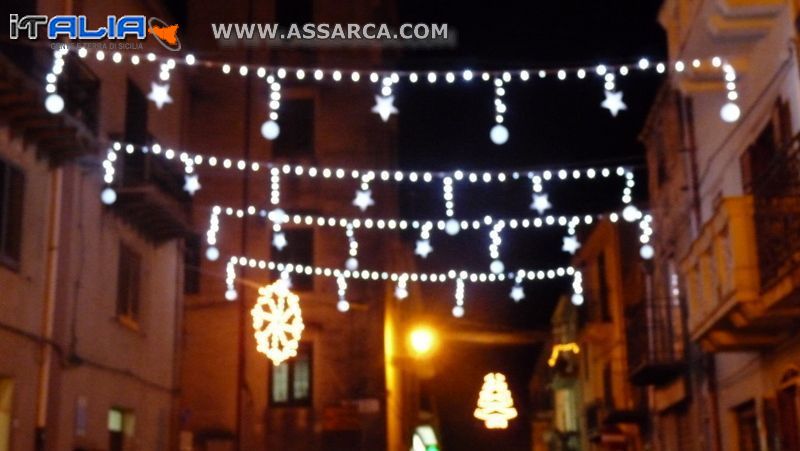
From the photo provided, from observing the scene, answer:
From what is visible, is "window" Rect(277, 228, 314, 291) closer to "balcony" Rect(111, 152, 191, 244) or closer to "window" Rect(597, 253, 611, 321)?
"balcony" Rect(111, 152, 191, 244)

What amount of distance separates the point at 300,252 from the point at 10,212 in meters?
15.3

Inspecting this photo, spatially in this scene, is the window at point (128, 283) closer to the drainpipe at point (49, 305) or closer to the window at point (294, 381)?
the drainpipe at point (49, 305)

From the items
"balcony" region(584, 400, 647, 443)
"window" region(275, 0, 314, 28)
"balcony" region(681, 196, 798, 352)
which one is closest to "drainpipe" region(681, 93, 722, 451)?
"balcony" region(681, 196, 798, 352)

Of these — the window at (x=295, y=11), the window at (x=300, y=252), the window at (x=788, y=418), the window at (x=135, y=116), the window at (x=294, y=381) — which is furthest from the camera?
the window at (x=295, y=11)

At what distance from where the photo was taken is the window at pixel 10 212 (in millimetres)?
14008

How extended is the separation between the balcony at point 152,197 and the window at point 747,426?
400 inches

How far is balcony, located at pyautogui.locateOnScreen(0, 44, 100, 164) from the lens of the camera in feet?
45.1

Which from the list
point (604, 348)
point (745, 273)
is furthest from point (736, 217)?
point (604, 348)

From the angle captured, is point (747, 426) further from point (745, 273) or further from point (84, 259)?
point (84, 259)

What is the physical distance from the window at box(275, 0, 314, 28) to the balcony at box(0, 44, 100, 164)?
14.3 m

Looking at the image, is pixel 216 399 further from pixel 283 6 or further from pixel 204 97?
pixel 283 6

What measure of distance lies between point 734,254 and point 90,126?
9.64 meters

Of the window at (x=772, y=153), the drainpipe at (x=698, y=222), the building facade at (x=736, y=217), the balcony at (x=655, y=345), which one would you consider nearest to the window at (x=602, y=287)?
the balcony at (x=655, y=345)

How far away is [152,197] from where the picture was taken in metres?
18.1
